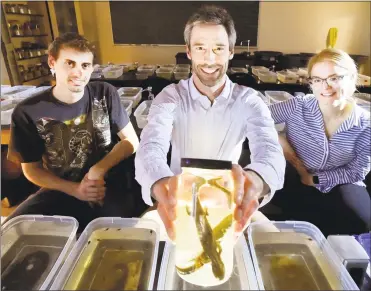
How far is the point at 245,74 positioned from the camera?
2.72ft

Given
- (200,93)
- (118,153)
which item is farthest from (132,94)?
(200,93)

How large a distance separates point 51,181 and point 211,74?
52 centimetres

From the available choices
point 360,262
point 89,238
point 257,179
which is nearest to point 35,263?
point 89,238

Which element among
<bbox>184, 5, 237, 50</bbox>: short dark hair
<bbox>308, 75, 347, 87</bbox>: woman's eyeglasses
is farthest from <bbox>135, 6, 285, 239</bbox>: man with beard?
<bbox>308, 75, 347, 87</bbox>: woman's eyeglasses

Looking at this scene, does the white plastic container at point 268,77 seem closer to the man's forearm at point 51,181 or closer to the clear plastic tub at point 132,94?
the clear plastic tub at point 132,94

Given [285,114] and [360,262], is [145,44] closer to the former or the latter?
[285,114]

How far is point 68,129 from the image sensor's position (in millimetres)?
661

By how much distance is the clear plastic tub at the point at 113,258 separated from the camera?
445 mm

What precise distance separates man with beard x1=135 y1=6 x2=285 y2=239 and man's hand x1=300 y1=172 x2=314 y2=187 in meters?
0.21

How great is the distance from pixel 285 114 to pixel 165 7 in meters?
0.42

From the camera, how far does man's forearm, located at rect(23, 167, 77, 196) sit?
2.40 ft

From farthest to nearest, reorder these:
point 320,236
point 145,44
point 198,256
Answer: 1. point 145,44
2. point 320,236
3. point 198,256

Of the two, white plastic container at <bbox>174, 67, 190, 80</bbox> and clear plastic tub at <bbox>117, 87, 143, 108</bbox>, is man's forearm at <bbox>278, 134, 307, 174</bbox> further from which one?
clear plastic tub at <bbox>117, 87, 143, 108</bbox>

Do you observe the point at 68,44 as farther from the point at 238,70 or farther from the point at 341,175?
the point at 341,175
